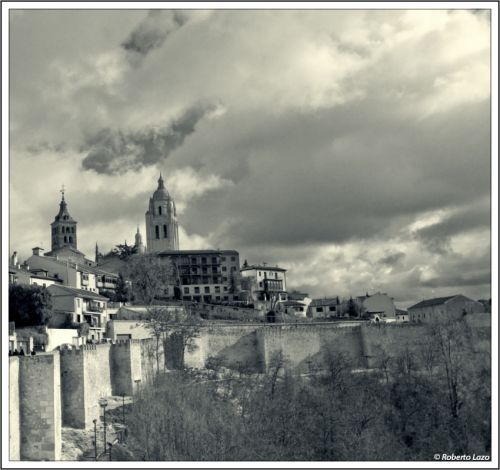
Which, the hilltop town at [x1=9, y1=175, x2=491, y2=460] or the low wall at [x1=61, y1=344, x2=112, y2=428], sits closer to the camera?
the hilltop town at [x1=9, y1=175, x2=491, y2=460]

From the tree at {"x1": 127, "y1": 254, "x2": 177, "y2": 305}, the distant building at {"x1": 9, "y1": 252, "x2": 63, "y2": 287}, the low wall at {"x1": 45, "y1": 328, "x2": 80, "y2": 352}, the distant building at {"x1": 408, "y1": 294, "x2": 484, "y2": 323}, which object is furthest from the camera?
the tree at {"x1": 127, "y1": 254, "x2": 177, "y2": 305}

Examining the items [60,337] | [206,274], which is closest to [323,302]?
[206,274]

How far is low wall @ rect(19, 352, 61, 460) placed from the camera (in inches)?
693

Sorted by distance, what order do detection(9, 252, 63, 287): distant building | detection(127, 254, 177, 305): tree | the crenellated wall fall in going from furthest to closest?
detection(127, 254, 177, 305): tree
detection(9, 252, 63, 287): distant building
the crenellated wall

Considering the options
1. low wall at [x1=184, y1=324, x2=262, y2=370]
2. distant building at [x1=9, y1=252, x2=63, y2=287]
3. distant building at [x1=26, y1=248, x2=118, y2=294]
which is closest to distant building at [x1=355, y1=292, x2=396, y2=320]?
low wall at [x1=184, y1=324, x2=262, y2=370]

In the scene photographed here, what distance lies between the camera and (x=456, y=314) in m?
46.1

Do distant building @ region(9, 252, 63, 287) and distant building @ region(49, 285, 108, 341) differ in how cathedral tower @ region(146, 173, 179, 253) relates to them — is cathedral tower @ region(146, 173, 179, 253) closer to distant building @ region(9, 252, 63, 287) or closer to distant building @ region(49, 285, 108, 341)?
distant building @ region(9, 252, 63, 287)

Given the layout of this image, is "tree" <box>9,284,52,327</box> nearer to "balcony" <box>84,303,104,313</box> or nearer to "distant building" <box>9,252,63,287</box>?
"distant building" <box>9,252,63,287</box>

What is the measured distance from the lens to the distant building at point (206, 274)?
64250 mm

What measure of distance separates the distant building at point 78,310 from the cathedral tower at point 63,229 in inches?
1503

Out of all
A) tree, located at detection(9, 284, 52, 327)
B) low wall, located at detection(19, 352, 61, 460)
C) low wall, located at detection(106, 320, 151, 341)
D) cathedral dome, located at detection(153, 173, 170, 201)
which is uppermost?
cathedral dome, located at detection(153, 173, 170, 201)

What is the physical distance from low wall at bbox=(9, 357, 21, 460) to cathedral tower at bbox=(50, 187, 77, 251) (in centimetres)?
5975

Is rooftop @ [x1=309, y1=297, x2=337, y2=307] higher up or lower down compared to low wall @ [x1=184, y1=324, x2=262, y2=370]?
higher up

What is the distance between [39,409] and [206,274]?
47.7 metres
